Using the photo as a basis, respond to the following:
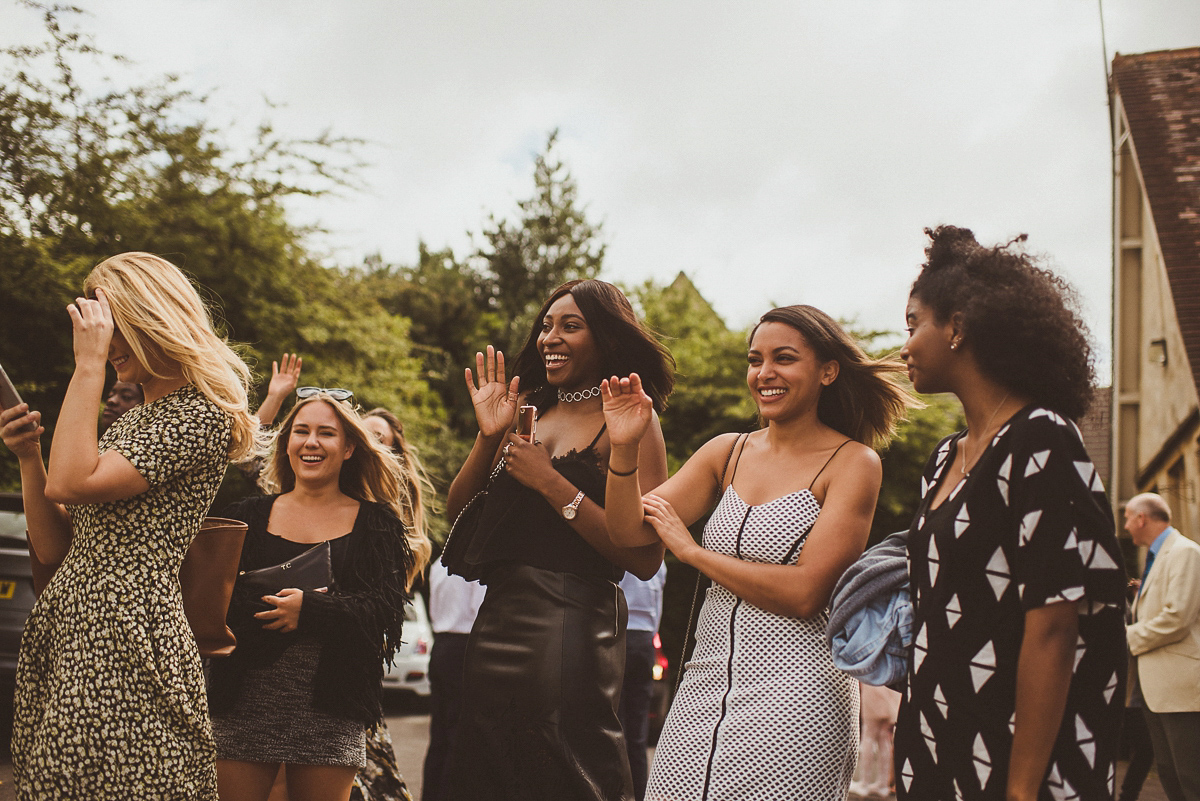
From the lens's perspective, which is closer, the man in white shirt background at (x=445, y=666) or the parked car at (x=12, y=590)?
the man in white shirt background at (x=445, y=666)

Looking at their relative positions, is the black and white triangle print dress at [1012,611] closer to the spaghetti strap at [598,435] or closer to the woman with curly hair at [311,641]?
the spaghetti strap at [598,435]

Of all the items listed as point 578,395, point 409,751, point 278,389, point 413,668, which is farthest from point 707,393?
point 578,395

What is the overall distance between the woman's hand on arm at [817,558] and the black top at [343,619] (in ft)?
5.36

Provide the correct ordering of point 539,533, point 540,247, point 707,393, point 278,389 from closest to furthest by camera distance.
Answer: point 539,533 → point 278,389 → point 707,393 → point 540,247

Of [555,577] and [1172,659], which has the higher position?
[555,577]

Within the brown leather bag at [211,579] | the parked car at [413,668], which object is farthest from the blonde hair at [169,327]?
the parked car at [413,668]

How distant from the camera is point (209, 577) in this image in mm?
3078

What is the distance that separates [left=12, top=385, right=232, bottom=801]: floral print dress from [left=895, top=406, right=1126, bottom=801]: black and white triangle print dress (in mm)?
1994

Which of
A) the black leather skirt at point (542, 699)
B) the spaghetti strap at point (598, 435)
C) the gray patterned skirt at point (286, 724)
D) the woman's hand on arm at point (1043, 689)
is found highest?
the spaghetti strap at point (598, 435)

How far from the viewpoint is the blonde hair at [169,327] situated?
2.94m

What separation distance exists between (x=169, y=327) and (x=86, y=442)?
443 mm

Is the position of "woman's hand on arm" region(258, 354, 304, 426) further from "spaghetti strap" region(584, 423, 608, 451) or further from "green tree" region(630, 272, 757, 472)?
"green tree" region(630, 272, 757, 472)

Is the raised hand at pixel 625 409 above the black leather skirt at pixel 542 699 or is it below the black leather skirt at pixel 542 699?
above

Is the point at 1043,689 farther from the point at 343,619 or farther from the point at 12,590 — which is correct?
the point at 12,590
